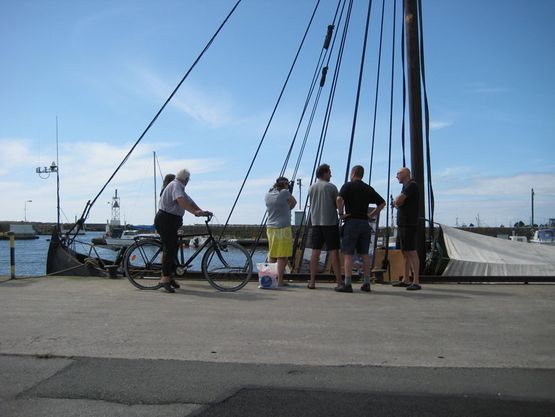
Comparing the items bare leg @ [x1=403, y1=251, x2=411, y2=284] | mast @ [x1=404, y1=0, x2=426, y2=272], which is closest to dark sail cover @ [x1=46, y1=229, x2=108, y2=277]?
bare leg @ [x1=403, y1=251, x2=411, y2=284]

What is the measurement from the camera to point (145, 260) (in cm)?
758

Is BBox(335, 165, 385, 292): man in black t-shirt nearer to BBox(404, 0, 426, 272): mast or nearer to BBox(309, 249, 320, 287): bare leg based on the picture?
BBox(309, 249, 320, 287): bare leg

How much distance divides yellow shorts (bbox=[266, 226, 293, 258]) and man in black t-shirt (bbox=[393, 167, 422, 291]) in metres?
1.62

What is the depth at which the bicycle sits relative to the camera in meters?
7.22

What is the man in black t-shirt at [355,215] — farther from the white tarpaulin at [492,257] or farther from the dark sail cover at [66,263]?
the dark sail cover at [66,263]

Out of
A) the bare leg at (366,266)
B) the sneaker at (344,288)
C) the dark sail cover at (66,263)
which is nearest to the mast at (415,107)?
the bare leg at (366,266)

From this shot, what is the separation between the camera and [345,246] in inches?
286

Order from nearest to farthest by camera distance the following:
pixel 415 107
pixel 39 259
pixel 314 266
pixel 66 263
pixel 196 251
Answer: pixel 314 266
pixel 196 251
pixel 66 263
pixel 415 107
pixel 39 259

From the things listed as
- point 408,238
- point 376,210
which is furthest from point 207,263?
point 408,238

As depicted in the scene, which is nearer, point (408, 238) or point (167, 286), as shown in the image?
point (167, 286)

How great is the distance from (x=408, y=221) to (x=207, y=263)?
2.90 metres

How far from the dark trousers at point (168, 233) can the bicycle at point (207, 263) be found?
21cm

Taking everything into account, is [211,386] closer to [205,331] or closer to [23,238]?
[205,331]

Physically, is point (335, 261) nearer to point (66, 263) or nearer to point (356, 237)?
point (356, 237)
